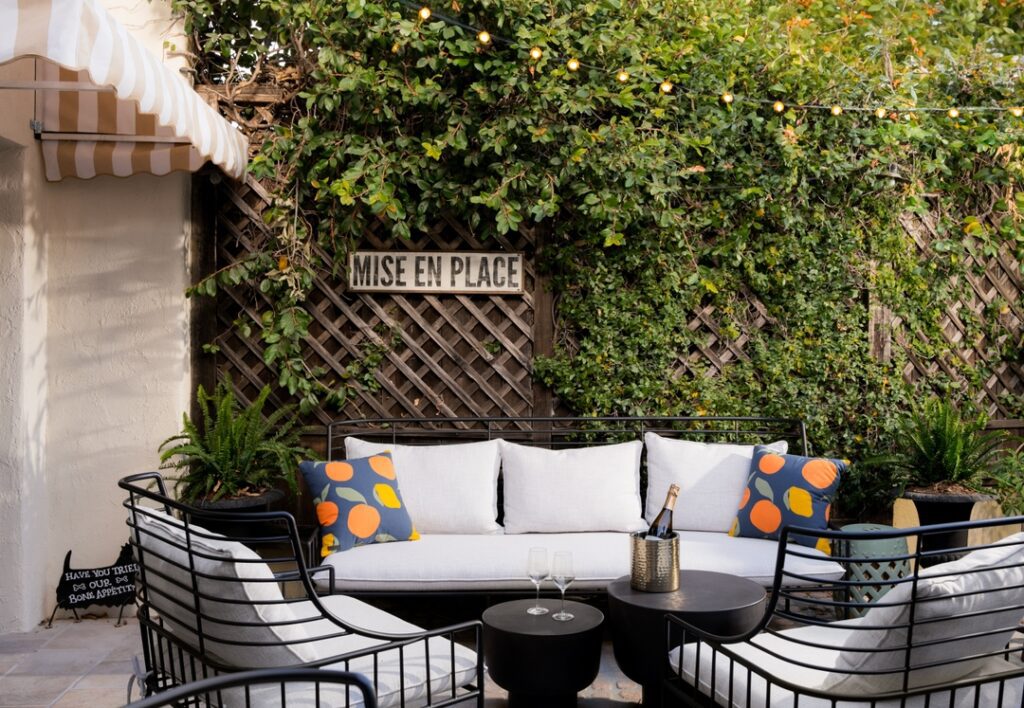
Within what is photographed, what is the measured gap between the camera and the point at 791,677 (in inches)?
70.0

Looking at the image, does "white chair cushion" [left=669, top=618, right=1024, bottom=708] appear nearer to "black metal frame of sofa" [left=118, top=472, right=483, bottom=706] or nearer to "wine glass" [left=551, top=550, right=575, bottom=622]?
"wine glass" [left=551, top=550, right=575, bottom=622]

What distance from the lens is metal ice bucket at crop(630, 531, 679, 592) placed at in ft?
7.57

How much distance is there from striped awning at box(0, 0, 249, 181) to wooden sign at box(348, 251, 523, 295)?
687 millimetres

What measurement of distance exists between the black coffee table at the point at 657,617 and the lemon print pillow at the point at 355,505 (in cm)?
102

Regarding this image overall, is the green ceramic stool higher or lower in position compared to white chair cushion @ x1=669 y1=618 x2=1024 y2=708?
lower

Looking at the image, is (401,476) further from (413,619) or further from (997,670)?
(997,670)

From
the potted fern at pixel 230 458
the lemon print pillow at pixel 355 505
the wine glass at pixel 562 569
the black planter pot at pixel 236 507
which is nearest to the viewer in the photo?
the wine glass at pixel 562 569

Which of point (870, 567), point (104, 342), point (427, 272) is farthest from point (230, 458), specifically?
point (870, 567)

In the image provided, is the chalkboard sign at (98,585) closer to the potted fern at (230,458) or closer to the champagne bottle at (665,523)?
the potted fern at (230,458)

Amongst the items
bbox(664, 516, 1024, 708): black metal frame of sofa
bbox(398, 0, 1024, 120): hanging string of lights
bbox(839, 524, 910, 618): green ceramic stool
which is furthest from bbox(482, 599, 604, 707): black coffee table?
bbox(398, 0, 1024, 120): hanging string of lights

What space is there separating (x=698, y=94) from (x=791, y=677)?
8.87 ft

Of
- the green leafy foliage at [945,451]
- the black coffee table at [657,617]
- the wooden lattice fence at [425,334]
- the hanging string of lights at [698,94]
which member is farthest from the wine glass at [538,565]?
the hanging string of lights at [698,94]

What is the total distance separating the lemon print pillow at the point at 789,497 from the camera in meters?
3.07

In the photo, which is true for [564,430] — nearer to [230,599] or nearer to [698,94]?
[698,94]
